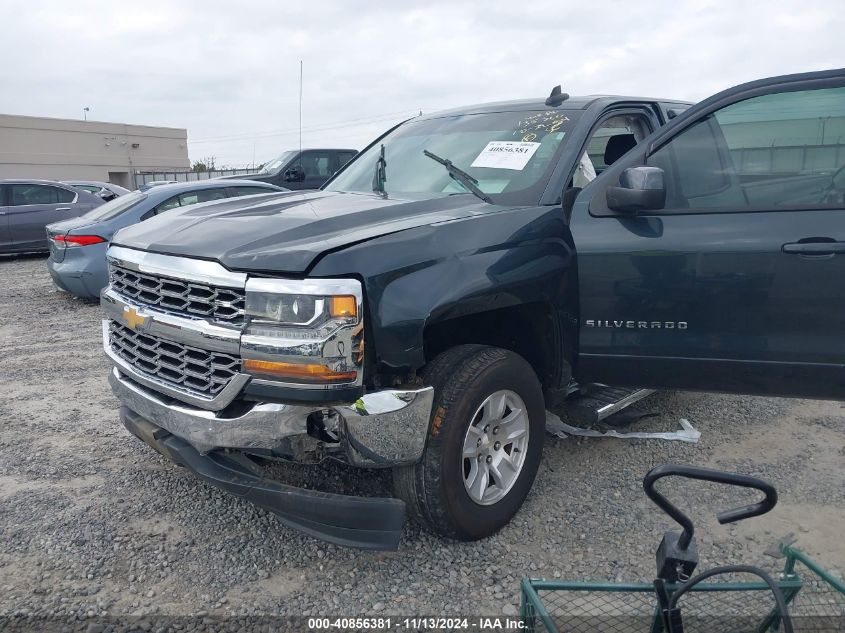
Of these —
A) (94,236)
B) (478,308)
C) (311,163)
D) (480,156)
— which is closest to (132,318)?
(478,308)

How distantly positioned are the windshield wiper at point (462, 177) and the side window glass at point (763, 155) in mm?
830

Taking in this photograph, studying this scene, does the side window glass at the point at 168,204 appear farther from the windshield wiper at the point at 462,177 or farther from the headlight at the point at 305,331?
the headlight at the point at 305,331

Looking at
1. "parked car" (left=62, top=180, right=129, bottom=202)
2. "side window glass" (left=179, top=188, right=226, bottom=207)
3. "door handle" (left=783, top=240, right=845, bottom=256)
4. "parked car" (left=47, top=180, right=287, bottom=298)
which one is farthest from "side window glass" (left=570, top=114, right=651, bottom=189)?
"parked car" (left=62, top=180, right=129, bottom=202)

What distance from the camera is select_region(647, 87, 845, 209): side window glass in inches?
123

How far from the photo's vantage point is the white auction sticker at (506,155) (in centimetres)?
373

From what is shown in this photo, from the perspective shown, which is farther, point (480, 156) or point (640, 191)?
point (480, 156)

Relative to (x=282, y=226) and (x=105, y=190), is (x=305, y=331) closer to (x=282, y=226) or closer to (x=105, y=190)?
(x=282, y=226)

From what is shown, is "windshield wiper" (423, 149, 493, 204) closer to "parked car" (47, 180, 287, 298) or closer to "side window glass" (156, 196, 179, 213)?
"parked car" (47, 180, 287, 298)

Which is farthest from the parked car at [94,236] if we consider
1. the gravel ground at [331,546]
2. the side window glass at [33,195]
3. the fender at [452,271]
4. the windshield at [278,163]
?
the windshield at [278,163]

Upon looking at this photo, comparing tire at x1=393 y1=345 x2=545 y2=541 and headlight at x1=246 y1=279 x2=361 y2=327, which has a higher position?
headlight at x1=246 y1=279 x2=361 y2=327

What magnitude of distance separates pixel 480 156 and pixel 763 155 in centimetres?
141

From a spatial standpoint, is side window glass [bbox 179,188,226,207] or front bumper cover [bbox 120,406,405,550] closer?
front bumper cover [bbox 120,406,405,550]

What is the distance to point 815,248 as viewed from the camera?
9.77 ft

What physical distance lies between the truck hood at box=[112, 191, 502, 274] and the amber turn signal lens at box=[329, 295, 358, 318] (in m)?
0.17
